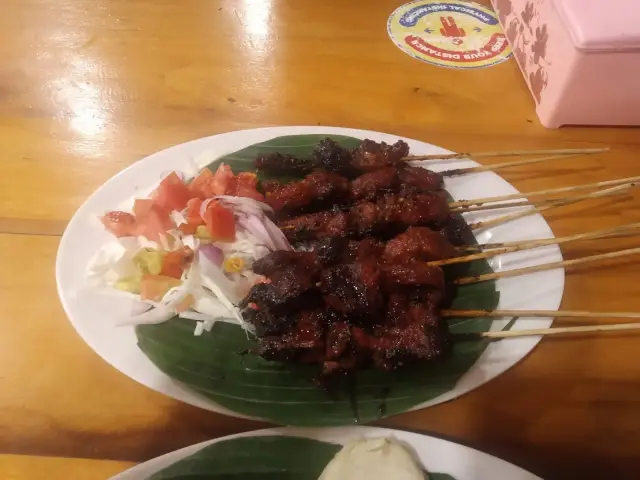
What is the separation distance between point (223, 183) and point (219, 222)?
0.77ft

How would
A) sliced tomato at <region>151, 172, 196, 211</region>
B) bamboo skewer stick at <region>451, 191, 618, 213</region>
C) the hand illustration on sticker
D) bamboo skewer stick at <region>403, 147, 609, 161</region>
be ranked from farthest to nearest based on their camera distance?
the hand illustration on sticker
bamboo skewer stick at <region>403, 147, 609, 161</region>
bamboo skewer stick at <region>451, 191, 618, 213</region>
sliced tomato at <region>151, 172, 196, 211</region>

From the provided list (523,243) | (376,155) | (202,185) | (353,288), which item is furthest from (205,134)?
(523,243)

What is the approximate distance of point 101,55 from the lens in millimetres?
3555

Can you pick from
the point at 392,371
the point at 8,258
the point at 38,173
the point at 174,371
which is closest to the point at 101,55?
the point at 38,173

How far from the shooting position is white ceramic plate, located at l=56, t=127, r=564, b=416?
6.88ft

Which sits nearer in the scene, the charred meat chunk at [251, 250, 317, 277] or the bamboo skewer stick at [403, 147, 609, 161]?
the charred meat chunk at [251, 250, 317, 277]

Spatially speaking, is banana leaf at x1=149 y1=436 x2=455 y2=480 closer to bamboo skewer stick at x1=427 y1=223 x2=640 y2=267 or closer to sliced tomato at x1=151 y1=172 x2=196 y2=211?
bamboo skewer stick at x1=427 y1=223 x2=640 y2=267

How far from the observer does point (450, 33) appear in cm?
373

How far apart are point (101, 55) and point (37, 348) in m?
2.08

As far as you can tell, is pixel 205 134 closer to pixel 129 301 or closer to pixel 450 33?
pixel 129 301

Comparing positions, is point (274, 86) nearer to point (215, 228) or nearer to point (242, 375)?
point (215, 228)

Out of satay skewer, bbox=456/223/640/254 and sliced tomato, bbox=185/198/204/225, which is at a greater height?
sliced tomato, bbox=185/198/204/225

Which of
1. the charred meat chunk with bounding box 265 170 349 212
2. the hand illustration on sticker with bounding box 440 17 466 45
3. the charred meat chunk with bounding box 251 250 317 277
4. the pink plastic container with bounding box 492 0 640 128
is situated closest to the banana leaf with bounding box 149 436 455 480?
the charred meat chunk with bounding box 251 250 317 277

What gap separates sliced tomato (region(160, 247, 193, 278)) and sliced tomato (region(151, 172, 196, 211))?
0.74ft
